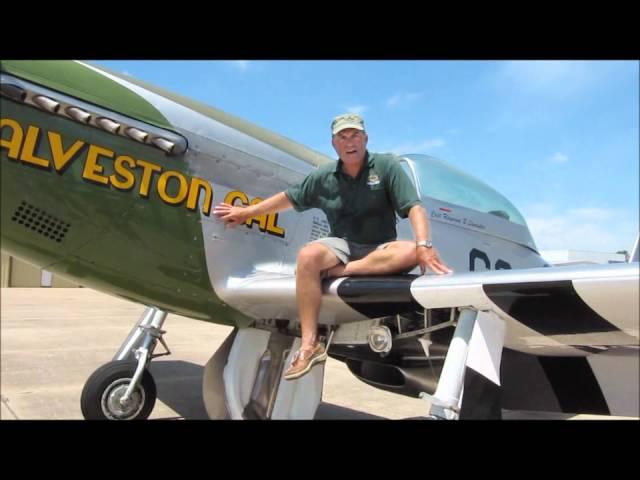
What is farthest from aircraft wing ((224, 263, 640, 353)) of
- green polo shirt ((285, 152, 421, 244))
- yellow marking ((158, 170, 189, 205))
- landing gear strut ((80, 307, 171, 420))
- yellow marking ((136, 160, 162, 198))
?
landing gear strut ((80, 307, 171, 420))

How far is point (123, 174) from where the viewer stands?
2.20 meters

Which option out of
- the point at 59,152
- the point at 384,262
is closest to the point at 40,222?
the point at 59,152

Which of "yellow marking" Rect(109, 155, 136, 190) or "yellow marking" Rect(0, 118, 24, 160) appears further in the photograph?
"yellow marking" Rect(109, 155, 136, 190)

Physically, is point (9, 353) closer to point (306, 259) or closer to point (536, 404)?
point (306, 259)

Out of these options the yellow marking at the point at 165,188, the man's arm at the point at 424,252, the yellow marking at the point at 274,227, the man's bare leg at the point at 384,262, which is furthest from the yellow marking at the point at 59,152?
the man's arm at the point at 424,252

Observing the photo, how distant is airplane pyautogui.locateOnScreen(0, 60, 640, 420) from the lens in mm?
1883

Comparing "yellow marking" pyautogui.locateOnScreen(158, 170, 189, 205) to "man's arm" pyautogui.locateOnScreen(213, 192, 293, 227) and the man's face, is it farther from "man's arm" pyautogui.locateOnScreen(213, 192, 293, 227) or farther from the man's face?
the man's face

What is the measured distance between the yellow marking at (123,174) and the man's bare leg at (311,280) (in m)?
0.83

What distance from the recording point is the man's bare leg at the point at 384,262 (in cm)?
209

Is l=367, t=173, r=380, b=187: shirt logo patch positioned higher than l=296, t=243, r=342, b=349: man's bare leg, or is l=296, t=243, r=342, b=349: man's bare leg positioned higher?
l=367, t=173, r=380, b=187: shirt logo patch

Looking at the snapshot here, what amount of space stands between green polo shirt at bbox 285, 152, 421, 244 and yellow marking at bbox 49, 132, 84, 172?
101cm

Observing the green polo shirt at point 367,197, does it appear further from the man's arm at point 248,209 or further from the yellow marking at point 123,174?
the yellow marking at point 123,174
